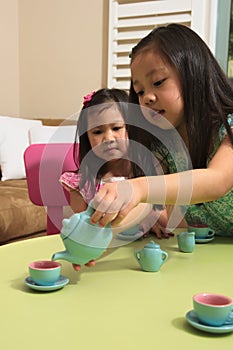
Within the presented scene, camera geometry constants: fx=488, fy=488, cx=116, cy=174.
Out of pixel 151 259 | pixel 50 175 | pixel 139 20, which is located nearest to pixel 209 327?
pixel 151 259

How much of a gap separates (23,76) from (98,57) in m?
0.68

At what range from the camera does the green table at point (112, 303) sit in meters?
0.54

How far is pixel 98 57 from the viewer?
3.14m

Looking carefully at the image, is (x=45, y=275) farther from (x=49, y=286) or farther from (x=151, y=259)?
(x=151, y=259)

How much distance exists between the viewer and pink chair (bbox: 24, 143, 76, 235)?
1.71 meters

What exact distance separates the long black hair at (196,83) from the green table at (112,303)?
0.27 meters

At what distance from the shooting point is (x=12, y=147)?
9.15ft

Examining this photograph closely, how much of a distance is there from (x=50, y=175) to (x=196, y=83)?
32.1 inches

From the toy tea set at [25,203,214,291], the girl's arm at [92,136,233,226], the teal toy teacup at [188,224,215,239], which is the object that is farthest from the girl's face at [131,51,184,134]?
the toy tea set at [25,203,214,291]

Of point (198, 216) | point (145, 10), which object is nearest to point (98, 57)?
point (145, 10)

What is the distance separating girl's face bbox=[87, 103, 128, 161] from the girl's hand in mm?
935

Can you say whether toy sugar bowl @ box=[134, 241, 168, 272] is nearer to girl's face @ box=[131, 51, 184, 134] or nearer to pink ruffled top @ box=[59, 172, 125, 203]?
girl's face @ box=[131, 51, 184, 134]

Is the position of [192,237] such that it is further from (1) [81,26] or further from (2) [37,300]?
(1) [81,26]

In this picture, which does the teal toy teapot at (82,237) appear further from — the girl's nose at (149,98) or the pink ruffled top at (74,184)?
the pink ruffled top at (74,184)
